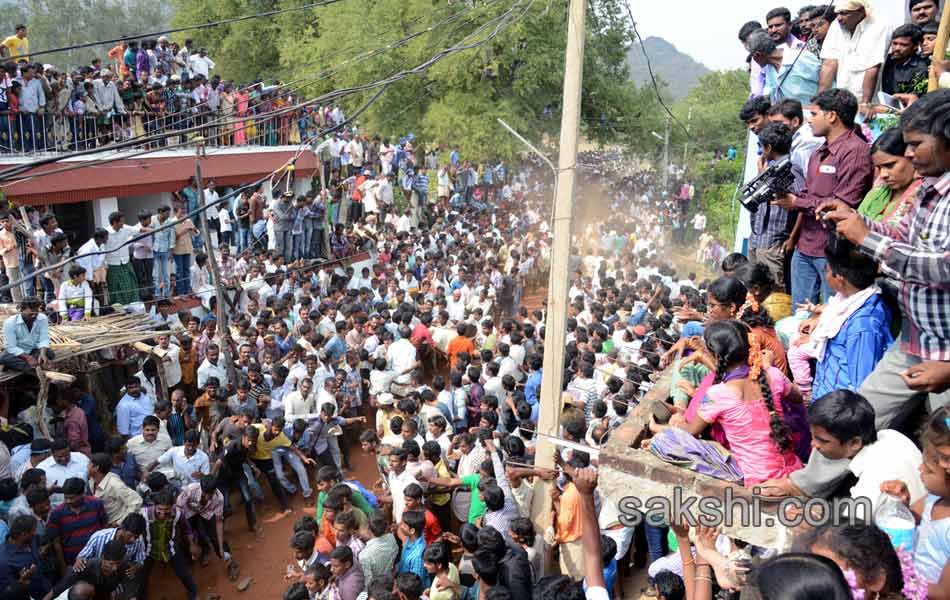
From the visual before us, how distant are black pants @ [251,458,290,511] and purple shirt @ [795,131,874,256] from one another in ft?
19.4

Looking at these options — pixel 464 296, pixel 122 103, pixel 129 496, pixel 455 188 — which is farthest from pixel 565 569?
pixel 455 188

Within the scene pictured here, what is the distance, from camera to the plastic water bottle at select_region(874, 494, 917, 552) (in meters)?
2.87

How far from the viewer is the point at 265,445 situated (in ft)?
26.7

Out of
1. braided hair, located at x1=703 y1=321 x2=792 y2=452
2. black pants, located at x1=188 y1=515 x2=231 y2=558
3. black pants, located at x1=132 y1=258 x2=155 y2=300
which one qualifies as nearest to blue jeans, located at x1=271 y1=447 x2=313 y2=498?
black pants, located at x1=188 y1=515 x2=231 y2=558

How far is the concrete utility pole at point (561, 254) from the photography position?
5.53m

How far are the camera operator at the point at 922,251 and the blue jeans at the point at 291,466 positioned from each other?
6.43 metres

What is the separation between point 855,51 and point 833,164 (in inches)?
86.9

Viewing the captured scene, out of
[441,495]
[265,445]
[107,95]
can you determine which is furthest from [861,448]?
[107,95]

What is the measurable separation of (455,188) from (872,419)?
21.5 metres

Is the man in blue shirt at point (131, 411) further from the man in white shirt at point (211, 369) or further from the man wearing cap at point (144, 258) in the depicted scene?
the man wearing cap at point (144, 258)

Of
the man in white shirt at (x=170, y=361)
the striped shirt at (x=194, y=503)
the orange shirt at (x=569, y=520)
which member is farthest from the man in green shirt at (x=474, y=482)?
the man in white shirt at (x=170, y=361)

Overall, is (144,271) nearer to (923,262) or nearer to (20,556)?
(20,556)

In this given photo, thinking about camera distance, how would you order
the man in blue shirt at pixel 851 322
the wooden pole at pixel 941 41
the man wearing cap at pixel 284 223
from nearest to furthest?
1. the man in blue shirt at pixel 851 322
2. the wooden pole at pixel 941 41
3. the man wearing cap at pixel 284 223

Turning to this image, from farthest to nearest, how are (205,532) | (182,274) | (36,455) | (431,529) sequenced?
(182,274) → (205,532) → (36,455) → (431,529)
